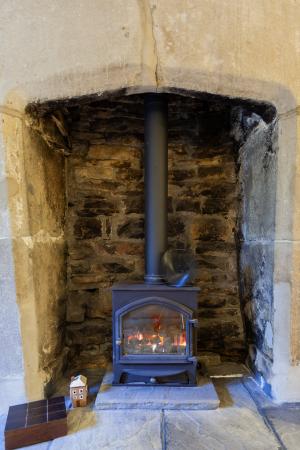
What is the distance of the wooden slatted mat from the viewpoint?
1.28 meters

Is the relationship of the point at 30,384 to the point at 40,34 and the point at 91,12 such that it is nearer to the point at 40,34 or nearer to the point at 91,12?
the point at 40,34

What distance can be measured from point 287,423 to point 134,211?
1504 mm

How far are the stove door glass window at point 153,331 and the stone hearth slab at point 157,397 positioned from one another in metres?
0.19

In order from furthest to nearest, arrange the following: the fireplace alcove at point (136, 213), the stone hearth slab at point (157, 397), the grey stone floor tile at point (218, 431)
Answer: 1. the fireplace alcove at point (136, 213)
2. the stone hearth slab at point (157, 397)
3. the grey stone floor tile at point (218, 431)

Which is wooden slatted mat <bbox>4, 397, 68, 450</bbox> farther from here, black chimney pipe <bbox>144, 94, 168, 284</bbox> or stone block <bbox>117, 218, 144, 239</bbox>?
stone block <bbox>117, 218, 144, 239</bbox>

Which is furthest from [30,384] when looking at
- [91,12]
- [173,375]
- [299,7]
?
[299,7]

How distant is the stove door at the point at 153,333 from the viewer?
64.1 inches

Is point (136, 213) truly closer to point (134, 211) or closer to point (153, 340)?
point (134, 211)

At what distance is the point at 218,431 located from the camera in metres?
1.35

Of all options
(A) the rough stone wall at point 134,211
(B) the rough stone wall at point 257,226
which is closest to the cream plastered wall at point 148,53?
(B) the rough stone wall at point 257,226

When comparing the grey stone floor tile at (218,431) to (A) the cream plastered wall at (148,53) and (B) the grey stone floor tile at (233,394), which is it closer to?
(B) the grey stone floor tile at (233,394)

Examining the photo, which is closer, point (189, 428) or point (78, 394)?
point (189, 428)

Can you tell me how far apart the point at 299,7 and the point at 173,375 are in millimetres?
2073

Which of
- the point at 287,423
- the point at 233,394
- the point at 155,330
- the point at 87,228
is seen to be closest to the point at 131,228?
the point at 87,228
